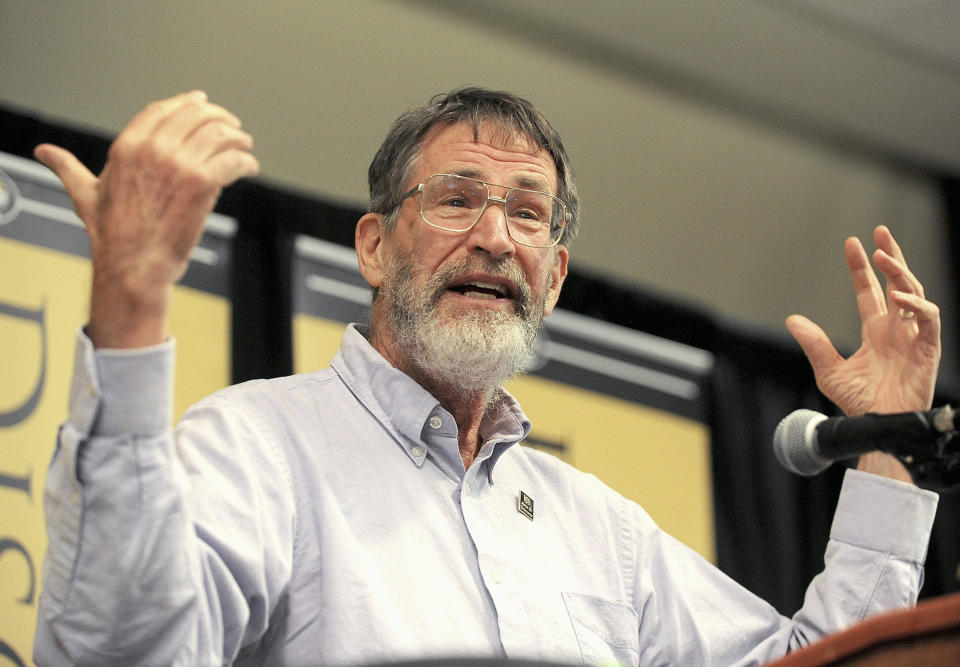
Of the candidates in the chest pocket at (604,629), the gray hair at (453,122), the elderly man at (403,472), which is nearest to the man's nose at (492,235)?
the elderly man at (403,472)

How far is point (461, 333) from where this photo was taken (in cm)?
199

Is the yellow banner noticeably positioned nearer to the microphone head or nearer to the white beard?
the white beard

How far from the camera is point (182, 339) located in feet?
9.57

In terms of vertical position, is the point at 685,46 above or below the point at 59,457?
above

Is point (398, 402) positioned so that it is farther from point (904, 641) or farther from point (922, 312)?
point (904, 641)

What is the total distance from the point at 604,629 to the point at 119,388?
963mm

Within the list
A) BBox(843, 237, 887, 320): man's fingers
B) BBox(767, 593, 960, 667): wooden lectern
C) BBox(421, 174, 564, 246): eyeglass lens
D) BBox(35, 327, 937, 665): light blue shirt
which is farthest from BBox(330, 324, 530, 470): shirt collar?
BBox(767, 593, 960, 667): wooden lectern

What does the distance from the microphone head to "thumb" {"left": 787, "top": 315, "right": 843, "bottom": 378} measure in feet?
1.72

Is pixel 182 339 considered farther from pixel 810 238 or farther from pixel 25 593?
pixel 810 238

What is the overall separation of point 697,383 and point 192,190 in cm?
307

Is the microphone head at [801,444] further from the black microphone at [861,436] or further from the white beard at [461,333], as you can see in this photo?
the white beard at [461,333]

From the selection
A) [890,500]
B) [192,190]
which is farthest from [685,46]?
[192,190]

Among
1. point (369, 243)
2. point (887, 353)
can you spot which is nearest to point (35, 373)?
point (369, 243)

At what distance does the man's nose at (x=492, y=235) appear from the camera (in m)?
2.05
